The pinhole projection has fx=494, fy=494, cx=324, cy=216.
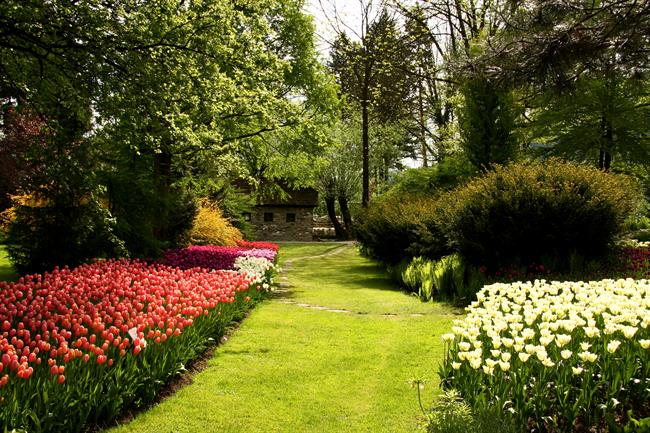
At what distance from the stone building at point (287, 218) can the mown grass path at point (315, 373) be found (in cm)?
2305

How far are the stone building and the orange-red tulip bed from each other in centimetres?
2462

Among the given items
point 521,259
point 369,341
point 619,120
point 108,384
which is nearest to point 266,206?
point 619,120

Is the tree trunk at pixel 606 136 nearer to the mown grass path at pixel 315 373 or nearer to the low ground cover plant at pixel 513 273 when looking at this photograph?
the low ground cover plant at pixel 513 273

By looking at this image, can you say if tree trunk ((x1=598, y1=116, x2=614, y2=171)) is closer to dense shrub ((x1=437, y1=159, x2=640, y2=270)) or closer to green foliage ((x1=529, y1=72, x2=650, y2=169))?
green foliage ((x1=529, y1=72, x2=650, y2=169))

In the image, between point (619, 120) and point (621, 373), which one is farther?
→ point (619, 120)

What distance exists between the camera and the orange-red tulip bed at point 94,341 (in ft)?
11.8

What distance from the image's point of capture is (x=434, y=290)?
10.9 metres

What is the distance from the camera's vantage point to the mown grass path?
4.29 meters

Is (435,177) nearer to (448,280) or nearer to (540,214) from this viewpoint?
(448,280)

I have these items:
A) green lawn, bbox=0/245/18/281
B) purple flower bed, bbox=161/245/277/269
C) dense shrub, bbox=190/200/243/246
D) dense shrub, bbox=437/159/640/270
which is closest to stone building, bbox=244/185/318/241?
dense shrub, bbox=190/200/243/246

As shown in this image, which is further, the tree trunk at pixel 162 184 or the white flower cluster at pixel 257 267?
the tree trunk at pixel 162 184

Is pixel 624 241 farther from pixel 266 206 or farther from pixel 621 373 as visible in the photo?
pixel 266 206

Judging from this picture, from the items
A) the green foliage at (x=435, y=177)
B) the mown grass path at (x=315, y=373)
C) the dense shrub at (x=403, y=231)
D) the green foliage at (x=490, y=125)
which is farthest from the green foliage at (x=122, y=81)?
the green foliage at (x=435, y=177)

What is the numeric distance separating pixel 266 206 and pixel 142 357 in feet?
92.6
